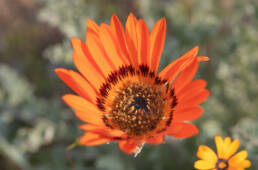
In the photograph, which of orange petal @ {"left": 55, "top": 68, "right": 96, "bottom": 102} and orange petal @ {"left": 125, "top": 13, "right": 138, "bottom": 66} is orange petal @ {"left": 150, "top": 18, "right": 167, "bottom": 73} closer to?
orange petal @ {"left": 125, "top": 13, "right": 138, "bottom": 66}

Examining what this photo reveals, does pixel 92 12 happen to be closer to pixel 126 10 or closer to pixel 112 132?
pixel 126 10

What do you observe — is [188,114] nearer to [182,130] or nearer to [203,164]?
[182,130]

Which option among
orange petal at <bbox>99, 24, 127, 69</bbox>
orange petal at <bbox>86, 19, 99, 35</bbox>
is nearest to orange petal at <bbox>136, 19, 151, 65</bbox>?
orange petal at <bbox>99, 24, 127, 69</bbox>

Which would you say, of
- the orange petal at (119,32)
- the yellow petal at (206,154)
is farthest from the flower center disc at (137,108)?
the yellow petal at (206,154)

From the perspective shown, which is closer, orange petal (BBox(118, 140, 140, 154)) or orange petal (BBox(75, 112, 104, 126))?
orange petal (BBox(118, 140, 140, 154))

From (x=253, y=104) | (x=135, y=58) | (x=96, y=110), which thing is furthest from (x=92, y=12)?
(x=253, y=104)

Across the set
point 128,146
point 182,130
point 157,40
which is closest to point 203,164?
point 182,130
